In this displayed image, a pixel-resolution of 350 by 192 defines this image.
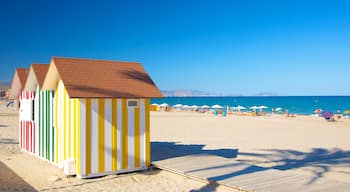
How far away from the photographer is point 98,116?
8.22m

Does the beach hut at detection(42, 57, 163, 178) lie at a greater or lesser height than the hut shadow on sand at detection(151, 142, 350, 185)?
greater

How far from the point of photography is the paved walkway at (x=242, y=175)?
6.63 meters

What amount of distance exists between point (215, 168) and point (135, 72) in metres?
3.59

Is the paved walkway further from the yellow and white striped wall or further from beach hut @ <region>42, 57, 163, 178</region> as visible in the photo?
beach hut @ <region>42, 57, 163, 178</region>

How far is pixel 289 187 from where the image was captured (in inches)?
261

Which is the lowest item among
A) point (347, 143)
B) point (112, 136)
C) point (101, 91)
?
point (347, 143)

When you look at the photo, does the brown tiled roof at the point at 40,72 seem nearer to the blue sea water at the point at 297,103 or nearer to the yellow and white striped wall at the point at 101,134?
the yellow and white striped wall at the point at 101,134

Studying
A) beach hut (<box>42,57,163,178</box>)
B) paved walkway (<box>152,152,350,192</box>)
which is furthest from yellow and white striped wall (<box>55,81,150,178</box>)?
paved walkway (<box>152,152,350,192</box>)

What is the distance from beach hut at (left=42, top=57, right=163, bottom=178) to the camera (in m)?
8.03

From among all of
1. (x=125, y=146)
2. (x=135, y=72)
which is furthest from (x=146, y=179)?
(x=135, y=72)

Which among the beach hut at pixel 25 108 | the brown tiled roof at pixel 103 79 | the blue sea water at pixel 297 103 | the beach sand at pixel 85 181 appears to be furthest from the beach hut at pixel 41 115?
the blue sea water at pixel 297 103

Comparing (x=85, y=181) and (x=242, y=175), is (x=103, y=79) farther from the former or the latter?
(x=242, y=175)

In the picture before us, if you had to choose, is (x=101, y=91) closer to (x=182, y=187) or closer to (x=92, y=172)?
(x=92, y=172)

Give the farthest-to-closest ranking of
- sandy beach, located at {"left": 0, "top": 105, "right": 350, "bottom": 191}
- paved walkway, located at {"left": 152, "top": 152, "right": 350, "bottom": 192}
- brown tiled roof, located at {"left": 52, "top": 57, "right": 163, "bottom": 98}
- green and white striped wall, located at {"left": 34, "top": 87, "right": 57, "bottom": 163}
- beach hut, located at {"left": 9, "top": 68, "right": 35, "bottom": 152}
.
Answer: beach hut, located at {"left": 9, "top": 68, "right": 35, "bottom": 152} → green and white striped wall, located at {"left": 34, "top": 87, "right": 57, "bottom": 163} → brown tiled roof, located at {"left": 52, "top": 57, "right": 163, "bottom": 98} → sandy beach, located at {"left": 0, "top": 105, "right": 350, "bottom": 191} → paved walkway, located at {"left": 152, "top": 152, "right": 350, "bottom": 192}
